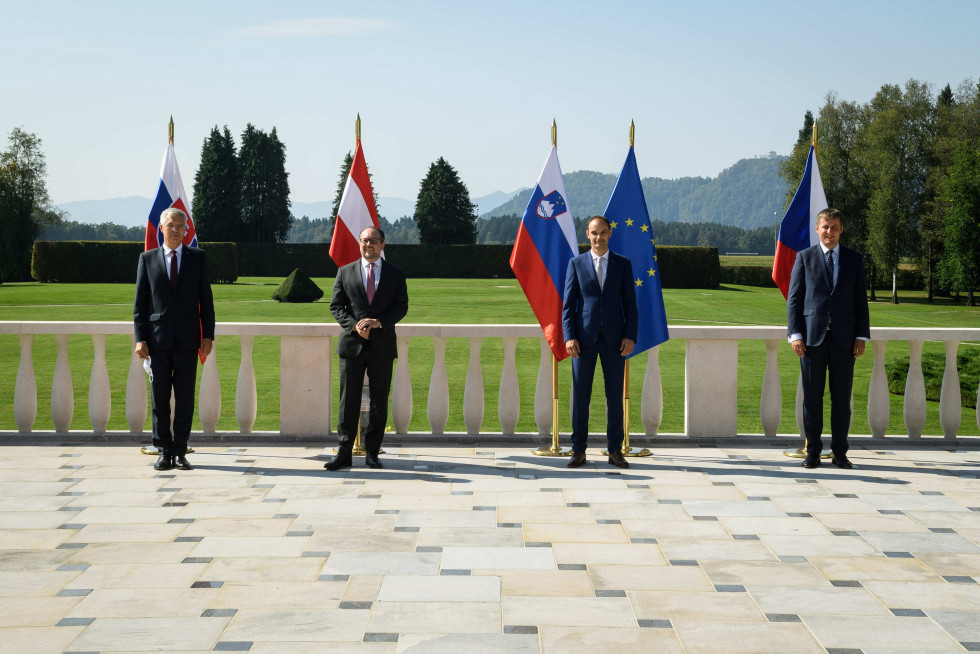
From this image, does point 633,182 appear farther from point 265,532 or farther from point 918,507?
point 265,532

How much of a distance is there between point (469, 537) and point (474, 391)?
2485 millimetres

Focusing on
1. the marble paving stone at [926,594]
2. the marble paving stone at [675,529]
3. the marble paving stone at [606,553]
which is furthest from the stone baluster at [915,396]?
the marble paving stone at [606,553]

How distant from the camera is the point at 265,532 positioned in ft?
15.1

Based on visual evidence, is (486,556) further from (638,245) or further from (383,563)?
(638,245)

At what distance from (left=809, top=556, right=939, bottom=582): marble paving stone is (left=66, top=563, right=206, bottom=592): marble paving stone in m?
2.94

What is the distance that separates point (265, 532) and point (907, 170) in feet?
173

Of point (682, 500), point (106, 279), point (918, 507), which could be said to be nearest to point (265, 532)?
point (682, 500)

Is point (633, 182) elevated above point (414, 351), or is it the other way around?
point (633, 182)

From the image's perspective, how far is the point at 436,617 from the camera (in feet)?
11.3

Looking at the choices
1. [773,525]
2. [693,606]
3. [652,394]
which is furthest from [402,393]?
[693,606]

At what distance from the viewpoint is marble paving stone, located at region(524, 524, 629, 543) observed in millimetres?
4508

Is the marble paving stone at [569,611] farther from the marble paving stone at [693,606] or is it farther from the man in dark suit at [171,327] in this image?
the man in dark suit at [171,327]

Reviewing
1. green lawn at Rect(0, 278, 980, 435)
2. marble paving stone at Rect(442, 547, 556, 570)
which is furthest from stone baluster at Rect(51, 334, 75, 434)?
marble paving stone at Rect(442, 547, 556, 570)

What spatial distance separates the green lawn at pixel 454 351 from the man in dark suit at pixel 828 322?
85.9 inches
